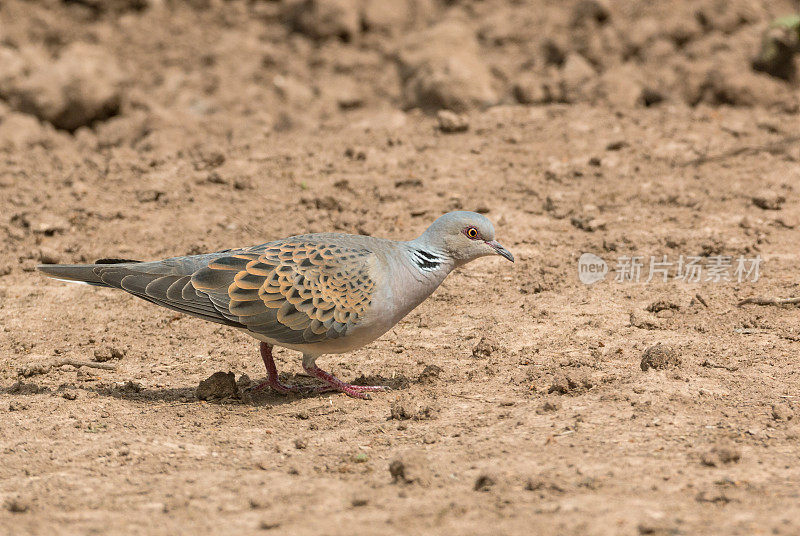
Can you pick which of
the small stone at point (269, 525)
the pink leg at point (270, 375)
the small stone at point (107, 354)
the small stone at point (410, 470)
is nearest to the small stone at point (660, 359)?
the small stone at point (410, 470)

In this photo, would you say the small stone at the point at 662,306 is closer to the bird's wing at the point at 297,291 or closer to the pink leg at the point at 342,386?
the pink leg at the point at 342,386

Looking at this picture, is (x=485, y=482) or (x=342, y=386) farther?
(x=342, y=386)

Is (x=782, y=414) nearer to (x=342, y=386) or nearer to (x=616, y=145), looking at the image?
(x=342, y=386)

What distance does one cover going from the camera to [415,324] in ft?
20.9

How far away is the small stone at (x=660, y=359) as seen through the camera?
5223 mm

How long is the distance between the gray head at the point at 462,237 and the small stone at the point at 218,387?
4.45ft

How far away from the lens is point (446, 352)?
590cm

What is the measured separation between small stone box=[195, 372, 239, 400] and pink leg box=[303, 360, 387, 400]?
1.43 feet


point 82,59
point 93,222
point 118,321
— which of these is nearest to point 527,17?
point 82,59

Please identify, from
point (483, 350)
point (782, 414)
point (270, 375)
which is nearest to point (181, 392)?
point (270, 375)

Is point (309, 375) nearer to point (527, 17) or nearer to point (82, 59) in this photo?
point (82, 59)

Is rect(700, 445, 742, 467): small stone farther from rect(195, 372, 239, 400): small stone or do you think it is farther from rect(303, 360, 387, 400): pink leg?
rect(195, 372, 239, 400): small stone

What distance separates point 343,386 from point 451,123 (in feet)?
12.9

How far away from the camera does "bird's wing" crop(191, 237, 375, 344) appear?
521 cm
